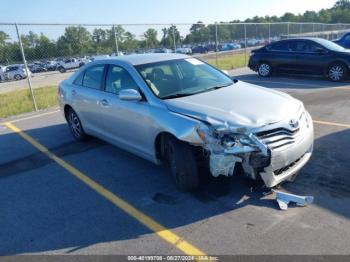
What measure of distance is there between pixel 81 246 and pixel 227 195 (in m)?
1.74

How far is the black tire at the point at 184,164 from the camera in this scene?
406 cm

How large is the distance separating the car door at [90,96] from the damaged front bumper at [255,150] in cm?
248

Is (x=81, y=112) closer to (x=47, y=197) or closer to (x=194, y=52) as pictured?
(x=47, y=197)

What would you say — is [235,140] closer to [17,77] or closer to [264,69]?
[264,69]

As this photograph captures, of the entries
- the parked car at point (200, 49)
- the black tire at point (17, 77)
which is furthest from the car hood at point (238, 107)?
the black tire at point (17, 77)

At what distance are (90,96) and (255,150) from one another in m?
3.21

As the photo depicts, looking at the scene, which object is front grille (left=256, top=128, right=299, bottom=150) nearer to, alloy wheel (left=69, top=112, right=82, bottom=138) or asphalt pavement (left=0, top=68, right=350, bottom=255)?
asphalt pavement (left=0, top=68, right=350, bottom=255)

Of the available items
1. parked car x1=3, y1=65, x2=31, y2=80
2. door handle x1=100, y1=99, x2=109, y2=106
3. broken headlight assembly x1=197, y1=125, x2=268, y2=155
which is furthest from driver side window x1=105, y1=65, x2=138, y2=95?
parked car x1=3, y1=65, x2=31, y2=80

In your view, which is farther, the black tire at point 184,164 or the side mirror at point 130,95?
the side mirror at point 130,95

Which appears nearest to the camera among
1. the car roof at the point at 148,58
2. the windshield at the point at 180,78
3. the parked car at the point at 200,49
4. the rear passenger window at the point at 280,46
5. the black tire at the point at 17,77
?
the windshield at the point at 180,78

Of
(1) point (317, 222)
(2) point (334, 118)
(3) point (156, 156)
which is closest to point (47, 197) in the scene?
(3) point (156, 156)

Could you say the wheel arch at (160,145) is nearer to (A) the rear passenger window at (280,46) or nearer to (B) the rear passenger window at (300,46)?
(B) the rear passenger window at (300,46)

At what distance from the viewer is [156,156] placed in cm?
461

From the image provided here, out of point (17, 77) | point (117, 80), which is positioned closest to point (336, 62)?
point (117, 80)
